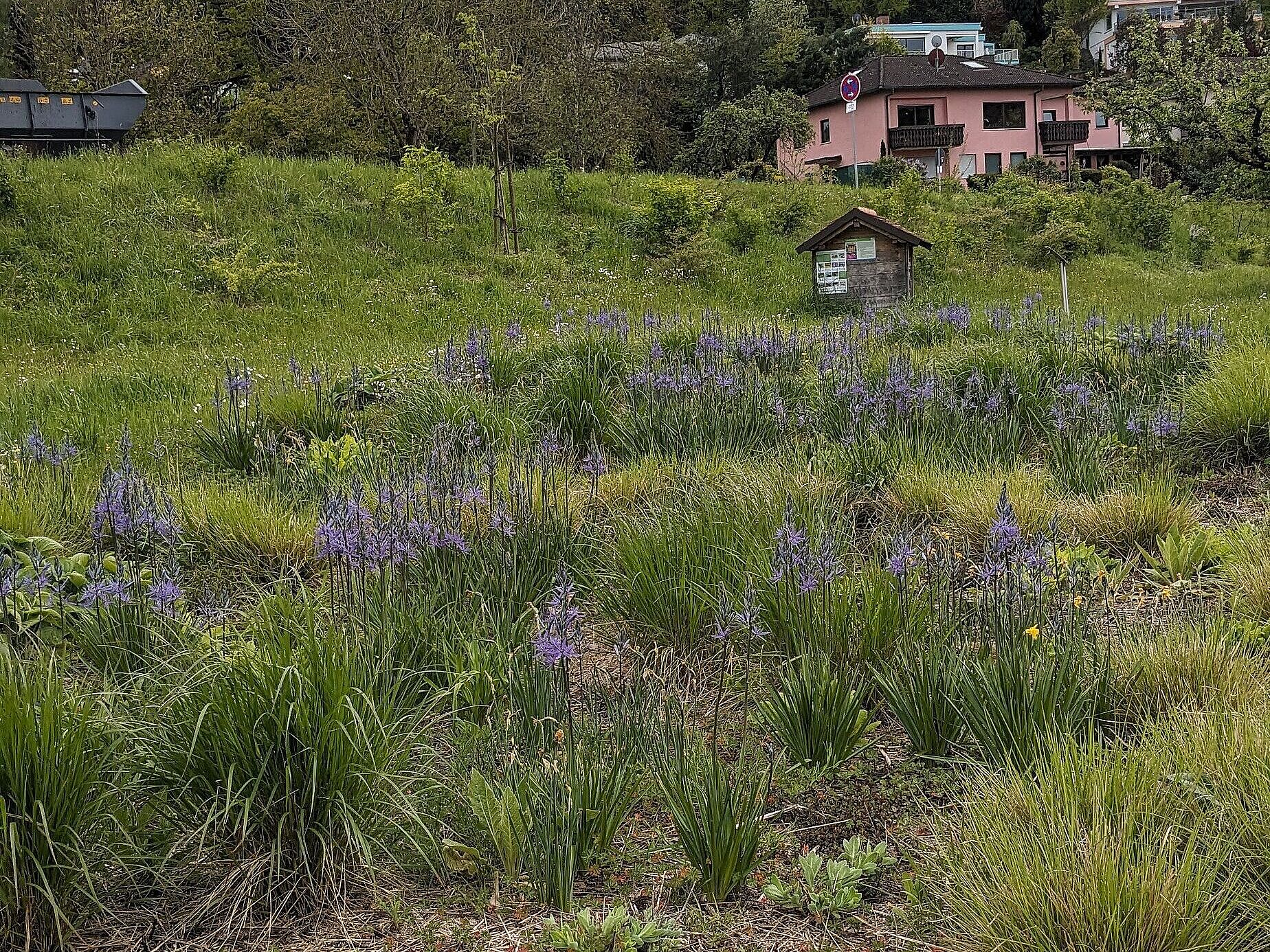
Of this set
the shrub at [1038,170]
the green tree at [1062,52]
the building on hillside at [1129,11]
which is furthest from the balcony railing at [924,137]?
the building on hillside at [1129,11]

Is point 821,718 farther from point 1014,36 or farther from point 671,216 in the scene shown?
point 1014,36

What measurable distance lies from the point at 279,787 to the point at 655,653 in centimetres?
161

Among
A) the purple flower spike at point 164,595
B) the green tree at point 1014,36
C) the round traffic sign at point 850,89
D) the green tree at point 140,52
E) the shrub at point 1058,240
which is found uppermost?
the green tree at point 1014,36

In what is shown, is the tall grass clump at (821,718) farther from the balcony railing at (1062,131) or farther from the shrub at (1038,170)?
the balcony railing at (1062,131)

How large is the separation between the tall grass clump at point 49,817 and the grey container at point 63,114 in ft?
56.5

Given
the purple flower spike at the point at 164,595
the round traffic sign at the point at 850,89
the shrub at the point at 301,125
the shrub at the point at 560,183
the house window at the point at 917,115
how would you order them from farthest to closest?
the house window at the point at 917,115, the round traffic sign at the point at 850,89, the shrub at the point at 301,125, the shrub at the point at 560,183, the purple flower spike at the point at 164,595

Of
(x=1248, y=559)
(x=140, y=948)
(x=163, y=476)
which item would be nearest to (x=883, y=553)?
(x=1248, y=559)

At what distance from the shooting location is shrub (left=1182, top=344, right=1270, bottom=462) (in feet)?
21.2

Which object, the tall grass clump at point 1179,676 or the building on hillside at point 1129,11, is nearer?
the tall grass clump at point 1179,676

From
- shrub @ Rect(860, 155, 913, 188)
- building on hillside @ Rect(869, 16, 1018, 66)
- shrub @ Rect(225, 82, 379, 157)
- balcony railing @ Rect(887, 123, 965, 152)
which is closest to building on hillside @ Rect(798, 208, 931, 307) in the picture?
shrub @ Rect(225, 82, 379, 157)

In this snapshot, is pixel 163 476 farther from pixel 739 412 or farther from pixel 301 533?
pixel 739 412

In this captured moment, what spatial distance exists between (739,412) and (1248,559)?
2960mm

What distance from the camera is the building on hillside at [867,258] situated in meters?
14.2

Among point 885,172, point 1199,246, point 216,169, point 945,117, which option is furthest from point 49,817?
point 945,117
